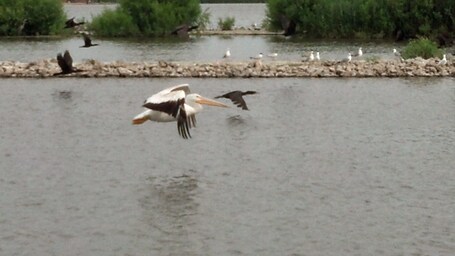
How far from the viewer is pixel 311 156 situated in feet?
45.4

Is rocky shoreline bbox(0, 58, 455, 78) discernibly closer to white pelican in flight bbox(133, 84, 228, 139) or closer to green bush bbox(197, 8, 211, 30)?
white pelican in flight bbox(133, 84, 228, 139)

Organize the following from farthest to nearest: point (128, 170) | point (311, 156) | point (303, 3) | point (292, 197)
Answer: point (303, 3), point (311, 156), point (128, 170), point (292, 197)

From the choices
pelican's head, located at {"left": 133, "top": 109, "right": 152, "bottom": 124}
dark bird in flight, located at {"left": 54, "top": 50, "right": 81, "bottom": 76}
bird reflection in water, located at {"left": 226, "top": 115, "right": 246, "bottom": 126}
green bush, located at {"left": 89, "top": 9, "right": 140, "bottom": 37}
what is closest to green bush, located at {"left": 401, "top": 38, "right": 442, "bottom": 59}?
dark bird in flight, located at {"left": 54, "top": 50, "right": 81, "bottom": 76}

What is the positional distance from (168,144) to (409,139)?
3518 mm

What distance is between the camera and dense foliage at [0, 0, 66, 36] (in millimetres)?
48656

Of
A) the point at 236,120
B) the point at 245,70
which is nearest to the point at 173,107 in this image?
the point at 236,120

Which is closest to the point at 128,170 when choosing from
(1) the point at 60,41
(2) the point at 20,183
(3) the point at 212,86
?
(2) the point at 20,183

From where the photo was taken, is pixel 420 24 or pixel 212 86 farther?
pixel 420 24

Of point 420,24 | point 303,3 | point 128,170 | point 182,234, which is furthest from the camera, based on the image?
point 303,3

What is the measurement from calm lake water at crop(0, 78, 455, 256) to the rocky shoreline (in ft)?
19.3

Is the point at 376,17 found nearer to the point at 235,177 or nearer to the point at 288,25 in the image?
the point at 288,25

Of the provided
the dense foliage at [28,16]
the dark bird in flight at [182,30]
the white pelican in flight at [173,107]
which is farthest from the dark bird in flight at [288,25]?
the white pelican in flight at [173,107]

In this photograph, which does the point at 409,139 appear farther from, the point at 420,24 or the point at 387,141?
the point at 420,24

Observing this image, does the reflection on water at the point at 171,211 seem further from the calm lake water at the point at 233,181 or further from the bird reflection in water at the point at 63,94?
the bird reflection in water at the point at 63,94
